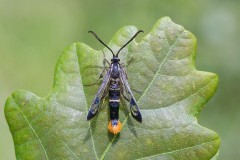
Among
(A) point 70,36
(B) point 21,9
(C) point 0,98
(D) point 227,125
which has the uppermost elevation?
(B) point 21,9

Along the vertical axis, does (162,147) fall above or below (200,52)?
above

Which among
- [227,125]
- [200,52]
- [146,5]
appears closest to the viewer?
[227,125]

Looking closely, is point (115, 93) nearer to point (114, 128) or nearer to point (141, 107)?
point (141, 107)

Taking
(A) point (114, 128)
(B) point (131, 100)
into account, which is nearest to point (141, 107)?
(B) point (131, 100)

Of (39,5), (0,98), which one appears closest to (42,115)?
(0,98)

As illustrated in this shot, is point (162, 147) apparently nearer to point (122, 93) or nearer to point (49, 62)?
point (122, 93)

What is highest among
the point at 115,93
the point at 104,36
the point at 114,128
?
the point at 115,93
